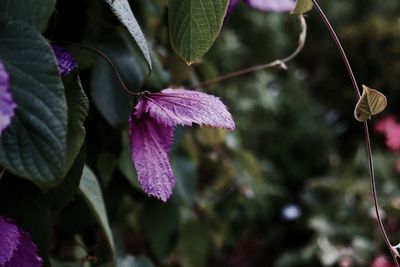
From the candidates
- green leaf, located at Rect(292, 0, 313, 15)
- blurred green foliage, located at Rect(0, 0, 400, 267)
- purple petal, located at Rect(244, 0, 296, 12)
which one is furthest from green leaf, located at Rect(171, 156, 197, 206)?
green leaf, located at Rect(292, 0, 313, 15)

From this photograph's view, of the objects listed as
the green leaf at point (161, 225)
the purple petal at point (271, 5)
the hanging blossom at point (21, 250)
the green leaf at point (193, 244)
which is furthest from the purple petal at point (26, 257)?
the green leaf at point (193, 244)

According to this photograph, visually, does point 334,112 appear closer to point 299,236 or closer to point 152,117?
point 299,236

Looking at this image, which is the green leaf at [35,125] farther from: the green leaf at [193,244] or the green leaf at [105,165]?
the green leaf at [193,244]

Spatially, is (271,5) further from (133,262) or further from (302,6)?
(133,262)

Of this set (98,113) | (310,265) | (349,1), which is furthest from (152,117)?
(349,1)

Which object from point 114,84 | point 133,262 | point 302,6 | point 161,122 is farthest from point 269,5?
point 133,262

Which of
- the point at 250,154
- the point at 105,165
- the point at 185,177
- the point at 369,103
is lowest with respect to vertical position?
the point at 250,154
